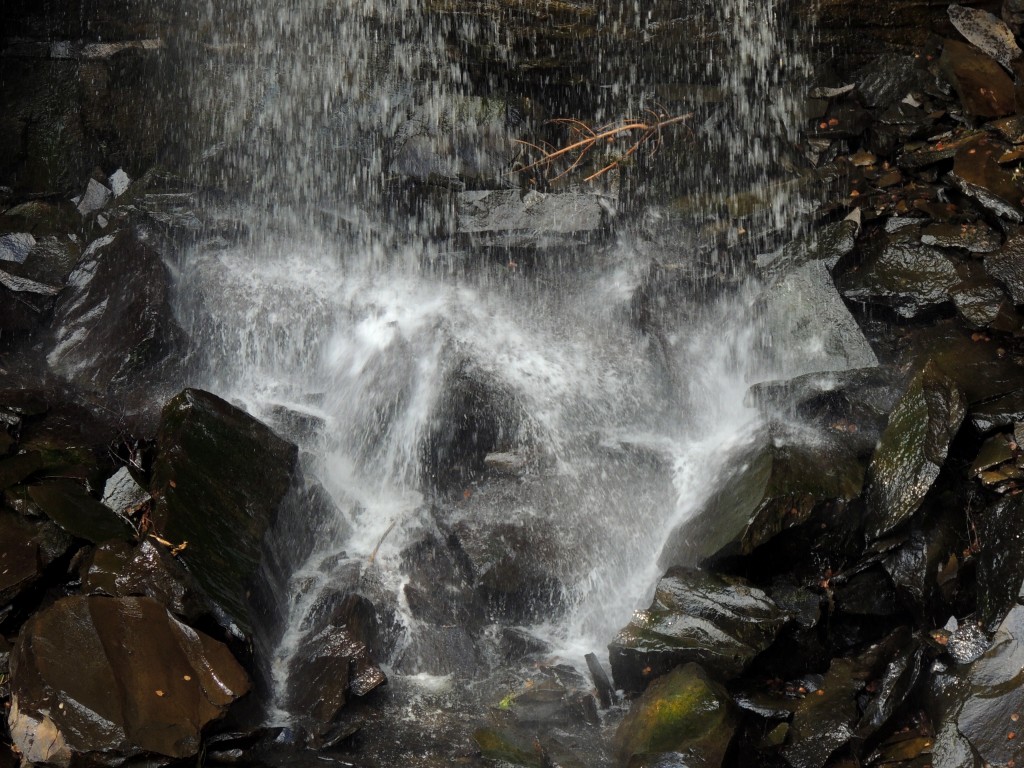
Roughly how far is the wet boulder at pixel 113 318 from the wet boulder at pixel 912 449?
20.9 ft

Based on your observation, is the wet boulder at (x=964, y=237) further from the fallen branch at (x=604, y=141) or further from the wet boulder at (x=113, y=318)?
the wet boulder at (x=113, y=318)

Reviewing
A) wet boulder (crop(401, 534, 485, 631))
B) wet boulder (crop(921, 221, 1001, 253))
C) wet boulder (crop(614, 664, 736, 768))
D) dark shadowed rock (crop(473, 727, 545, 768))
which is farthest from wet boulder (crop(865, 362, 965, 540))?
wet boulder (crop(401, 534, 485, 631))

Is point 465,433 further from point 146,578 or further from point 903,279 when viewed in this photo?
point 903,279

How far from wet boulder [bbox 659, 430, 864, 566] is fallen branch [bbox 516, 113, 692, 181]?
12.8 ft

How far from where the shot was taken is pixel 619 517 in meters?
6.93

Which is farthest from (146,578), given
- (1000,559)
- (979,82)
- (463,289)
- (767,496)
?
(979,82)

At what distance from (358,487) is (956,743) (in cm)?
474

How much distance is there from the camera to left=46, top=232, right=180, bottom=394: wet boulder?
805 centimetres

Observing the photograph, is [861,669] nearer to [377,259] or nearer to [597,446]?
[597,446]

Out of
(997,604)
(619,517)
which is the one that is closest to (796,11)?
(619,517)

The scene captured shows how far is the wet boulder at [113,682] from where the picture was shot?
4.61m

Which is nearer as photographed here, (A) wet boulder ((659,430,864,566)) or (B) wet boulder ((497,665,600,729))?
(B) wet boulder ((497,665,600,729))

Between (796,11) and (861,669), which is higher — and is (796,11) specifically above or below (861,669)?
above

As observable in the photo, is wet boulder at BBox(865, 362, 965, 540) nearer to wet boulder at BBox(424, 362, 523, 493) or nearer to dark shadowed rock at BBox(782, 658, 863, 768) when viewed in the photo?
dark shadowed rock at BBox(782, 658, 863, 768)
